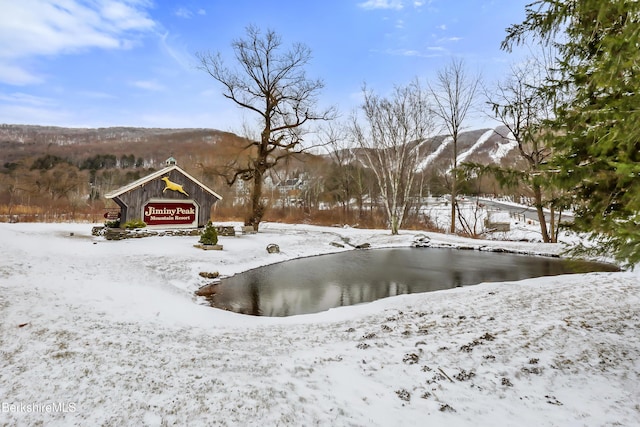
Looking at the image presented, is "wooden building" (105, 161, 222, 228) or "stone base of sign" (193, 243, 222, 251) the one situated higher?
"wooden building" (105, 161, 222, 228)

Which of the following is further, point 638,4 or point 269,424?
point 269,424

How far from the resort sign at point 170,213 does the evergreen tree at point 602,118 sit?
52.7ft

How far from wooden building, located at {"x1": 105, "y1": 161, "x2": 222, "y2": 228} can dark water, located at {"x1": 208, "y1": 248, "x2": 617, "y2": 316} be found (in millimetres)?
7274

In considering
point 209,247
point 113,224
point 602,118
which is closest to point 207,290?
point 209,247

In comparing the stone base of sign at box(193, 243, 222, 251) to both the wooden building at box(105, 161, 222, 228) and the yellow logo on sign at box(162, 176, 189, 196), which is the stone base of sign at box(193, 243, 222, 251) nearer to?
the wooden building at box(105, 161, 222, 228)

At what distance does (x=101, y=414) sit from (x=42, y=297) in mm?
4154

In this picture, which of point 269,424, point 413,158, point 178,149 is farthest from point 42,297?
point 178,149

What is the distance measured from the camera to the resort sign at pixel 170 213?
15.5m

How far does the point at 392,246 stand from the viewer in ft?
60.7

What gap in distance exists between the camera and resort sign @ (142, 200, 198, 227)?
50.9 ft

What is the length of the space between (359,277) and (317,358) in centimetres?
661

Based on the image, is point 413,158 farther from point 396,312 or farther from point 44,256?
point 44,256

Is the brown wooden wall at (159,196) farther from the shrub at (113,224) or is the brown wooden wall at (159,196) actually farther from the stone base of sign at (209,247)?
the stone base of sign at (209,247)

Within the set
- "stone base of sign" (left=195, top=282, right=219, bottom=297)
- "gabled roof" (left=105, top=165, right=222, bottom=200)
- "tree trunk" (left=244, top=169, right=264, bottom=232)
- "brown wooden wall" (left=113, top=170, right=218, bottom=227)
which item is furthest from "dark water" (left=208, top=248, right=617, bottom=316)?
"gabled roof" (left=105, top=165, right=222, bottom=200)
